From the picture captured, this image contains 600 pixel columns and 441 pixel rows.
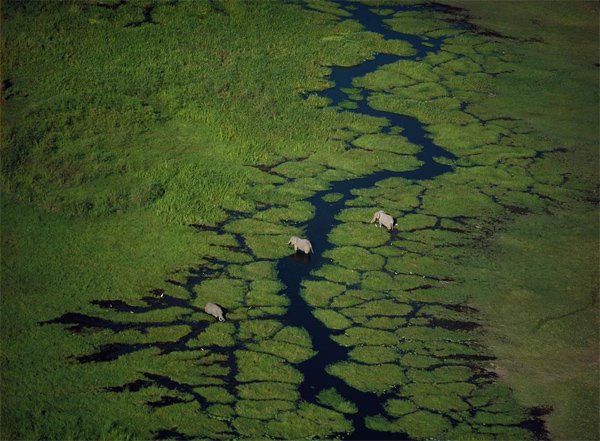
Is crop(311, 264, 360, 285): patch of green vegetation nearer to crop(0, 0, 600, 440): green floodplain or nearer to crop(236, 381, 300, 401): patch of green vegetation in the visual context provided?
crop(0, 0, 600, 440): green floodplain

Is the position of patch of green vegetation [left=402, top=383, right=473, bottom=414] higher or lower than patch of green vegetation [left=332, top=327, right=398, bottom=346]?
lower

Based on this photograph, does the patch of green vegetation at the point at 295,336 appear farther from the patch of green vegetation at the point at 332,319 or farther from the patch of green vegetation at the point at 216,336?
the patch of green vegetation at the point at 216,336

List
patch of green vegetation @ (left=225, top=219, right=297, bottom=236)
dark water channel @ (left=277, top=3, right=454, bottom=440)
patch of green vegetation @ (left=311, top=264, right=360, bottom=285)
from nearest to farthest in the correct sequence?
1. dark water channel @ (left=277, top=3, right=454, bottom=440)
2. patch of green vegetation @ (left=311, top=264, right=360, bottom=285)
3. patch of green vegetation @ (left=225, top=219, right=297, bottom=236)

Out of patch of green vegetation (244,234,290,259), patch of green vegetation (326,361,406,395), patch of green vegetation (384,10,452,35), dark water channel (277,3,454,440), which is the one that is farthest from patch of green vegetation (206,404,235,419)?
patch of green vegetation (384,10,452,35)

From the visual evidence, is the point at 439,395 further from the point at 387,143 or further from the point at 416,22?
the point at 416,22

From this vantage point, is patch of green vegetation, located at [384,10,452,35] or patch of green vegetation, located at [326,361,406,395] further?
patch of green vegetation, located at [384,10,452,35]

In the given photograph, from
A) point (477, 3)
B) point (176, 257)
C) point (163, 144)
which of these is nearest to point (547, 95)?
point (477, 3)

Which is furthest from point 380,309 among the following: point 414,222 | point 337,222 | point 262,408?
point 262,408
